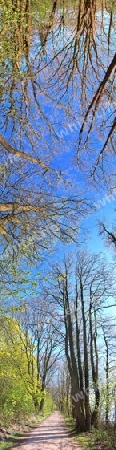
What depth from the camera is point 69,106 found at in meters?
6.63

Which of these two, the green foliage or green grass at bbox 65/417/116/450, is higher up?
the green foliage

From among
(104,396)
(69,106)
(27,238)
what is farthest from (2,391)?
(69,106)

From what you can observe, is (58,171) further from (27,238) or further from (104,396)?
(104,396)

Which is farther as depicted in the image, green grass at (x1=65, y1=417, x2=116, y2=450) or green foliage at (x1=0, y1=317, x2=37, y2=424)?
green foliage at (x1=0, y1=317, x2=37, y2=424)

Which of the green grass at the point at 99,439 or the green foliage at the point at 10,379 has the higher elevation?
the green foliage at the point at 10,379

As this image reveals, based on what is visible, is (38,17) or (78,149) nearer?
(38,17)

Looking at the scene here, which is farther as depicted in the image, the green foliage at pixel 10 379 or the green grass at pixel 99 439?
the green foliage at pixel 10 379

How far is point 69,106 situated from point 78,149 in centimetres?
79

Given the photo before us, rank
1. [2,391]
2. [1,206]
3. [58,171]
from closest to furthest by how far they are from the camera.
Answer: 1. [1,206]
2. [58,171]
3. [2,391]

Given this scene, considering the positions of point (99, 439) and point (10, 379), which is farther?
point (10, 379)

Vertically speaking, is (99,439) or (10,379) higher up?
(10,379)

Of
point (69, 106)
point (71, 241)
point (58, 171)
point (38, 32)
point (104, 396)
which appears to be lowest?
point (104, 396)

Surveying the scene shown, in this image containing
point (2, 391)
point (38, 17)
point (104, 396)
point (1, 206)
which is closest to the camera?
point (38, 17)

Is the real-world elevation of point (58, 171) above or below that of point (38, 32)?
below
